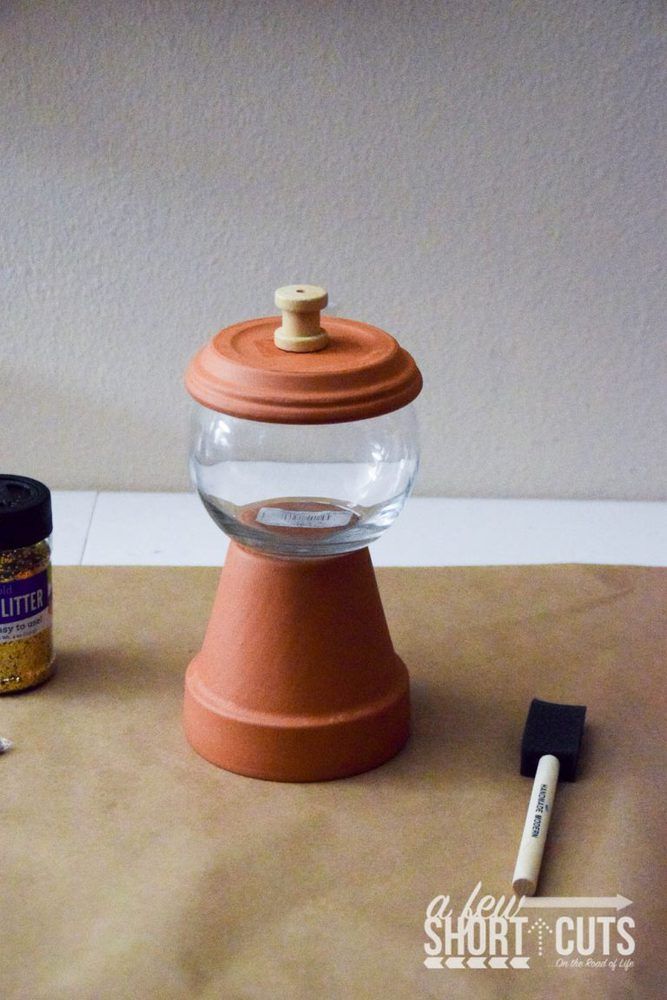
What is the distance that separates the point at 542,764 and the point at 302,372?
0.86 ft

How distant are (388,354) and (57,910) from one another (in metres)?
0.33

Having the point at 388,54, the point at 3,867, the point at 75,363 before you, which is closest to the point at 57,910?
the point at 3,867

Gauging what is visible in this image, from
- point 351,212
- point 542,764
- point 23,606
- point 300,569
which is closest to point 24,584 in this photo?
point 23,606

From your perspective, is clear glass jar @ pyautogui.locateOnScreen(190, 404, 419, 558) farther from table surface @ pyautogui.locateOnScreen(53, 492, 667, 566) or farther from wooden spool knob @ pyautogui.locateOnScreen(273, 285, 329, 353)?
table surface @ pyautogui.locateOnScreen(53, 492, 667, 566)

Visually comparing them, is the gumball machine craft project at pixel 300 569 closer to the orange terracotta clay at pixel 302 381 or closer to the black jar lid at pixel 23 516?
the orange terracotta clay at pixel 302 381

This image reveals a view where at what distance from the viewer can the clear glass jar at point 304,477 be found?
0.68 metres

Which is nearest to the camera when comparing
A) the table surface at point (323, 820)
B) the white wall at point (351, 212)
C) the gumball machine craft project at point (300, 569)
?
the table surface at point (323, 820)

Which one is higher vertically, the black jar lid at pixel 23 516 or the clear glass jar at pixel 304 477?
the clear glass jar at pixel 304 477

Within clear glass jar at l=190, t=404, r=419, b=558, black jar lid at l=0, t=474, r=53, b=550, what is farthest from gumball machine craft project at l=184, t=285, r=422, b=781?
black jar lid at l=0, t=474, r=53, b=550

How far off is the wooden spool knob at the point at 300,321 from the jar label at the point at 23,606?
222 mm

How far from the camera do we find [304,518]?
711mm

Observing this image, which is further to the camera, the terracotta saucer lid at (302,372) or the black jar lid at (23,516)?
the black jar lid at (23,516)

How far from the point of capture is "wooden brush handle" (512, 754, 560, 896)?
0.61 m

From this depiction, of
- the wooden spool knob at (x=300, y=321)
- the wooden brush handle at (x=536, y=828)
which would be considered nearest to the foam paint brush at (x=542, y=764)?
the wooden brush handle at (x=536, y=828)
